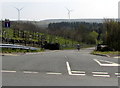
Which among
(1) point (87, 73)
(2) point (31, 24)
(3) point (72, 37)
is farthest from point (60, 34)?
(1) point (87, 73)

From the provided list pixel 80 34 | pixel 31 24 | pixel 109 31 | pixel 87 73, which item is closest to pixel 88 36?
pixel 80 34

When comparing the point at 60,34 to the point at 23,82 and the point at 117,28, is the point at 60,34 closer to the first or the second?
the point at 117,28

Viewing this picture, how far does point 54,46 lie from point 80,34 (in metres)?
64.1

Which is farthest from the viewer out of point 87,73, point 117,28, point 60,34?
point 60,34

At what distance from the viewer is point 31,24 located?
10700cm

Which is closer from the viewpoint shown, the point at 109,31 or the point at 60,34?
the point at 109,31

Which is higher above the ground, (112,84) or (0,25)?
(0,25)

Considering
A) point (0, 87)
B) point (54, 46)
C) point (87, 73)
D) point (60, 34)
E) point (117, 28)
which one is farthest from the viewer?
point (60, 34)

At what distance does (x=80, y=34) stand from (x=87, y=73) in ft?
394

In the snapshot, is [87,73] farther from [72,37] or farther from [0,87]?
[72,37]

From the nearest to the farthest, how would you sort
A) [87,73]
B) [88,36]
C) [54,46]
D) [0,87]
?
[0,87] → [87,73] → [54,46] → [88,36]

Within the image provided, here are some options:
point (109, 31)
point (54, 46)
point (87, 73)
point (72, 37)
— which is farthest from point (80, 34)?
point (87, 73)

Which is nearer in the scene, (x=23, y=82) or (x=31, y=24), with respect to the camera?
(x=23, y=82)

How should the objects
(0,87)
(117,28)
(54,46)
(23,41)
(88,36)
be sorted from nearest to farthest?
(0,87) < (117,28) < (23,41) < (54,46) < (88,36)
